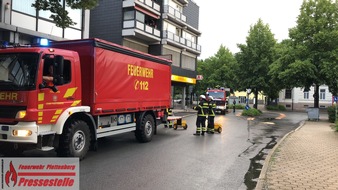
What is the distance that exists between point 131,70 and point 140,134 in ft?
7.43

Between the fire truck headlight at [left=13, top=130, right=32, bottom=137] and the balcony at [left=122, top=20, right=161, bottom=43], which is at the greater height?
the balcony at [left=122, top=20, right=161, bottom=43]

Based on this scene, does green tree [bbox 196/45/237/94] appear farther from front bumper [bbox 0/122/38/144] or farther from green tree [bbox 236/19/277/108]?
front bumper [bbox 0/122/38/144]

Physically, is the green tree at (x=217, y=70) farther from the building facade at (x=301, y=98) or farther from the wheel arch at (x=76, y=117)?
the wheel arch at (x=76, y=117)

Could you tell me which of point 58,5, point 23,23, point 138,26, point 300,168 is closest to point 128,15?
point 138,26

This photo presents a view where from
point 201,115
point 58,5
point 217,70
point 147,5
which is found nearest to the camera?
point 58,5

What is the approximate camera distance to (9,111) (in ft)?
21.1

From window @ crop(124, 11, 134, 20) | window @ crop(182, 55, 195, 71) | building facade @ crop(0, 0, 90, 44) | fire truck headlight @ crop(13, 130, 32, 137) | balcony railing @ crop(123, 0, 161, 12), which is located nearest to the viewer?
fire truck headlight @ crop(13, 130, 32, 137)

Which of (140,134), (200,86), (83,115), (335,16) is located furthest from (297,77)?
(200,86)

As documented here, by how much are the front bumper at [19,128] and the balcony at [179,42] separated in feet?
94.3

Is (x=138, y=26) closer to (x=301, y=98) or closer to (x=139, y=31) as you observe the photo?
(x=139, y=31)

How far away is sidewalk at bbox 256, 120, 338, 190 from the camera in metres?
5.72

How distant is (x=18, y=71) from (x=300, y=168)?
21.8 feet

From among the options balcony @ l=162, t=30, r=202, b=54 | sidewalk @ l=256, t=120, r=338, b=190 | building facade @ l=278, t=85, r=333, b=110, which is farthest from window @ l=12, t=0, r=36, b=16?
building facade @ l=278, t=85, r=333, b=110

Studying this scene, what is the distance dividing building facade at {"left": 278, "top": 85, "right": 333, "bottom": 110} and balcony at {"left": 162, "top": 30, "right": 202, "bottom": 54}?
20.6 meters
